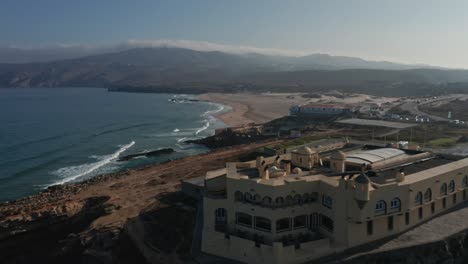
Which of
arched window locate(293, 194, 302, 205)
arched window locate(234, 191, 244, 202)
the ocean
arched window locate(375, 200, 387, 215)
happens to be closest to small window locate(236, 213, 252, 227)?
arched window locate(234, 191, 244, 202)

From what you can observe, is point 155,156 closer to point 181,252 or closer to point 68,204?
point 68,204

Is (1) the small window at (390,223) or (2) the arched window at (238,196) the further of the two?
(2) the arched window at (238,196)

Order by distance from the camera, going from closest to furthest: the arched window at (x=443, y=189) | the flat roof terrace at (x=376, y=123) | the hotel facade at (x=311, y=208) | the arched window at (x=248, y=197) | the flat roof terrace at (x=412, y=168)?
1. the hotel facade at (x=311, y=208)
2. the arched window at (x=248, y=197)
3. the flat roof terrace at (x=412, y=168)
4. the arched window at (x=443, y=189)
5. the flat roof terrace at (x=376, y=123)

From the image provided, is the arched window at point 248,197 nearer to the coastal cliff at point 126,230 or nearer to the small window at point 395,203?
the coastal cliff at point 126,230

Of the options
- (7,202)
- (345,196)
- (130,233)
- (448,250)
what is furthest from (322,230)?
(7,202)

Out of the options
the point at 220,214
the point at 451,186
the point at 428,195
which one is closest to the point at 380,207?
the point at 428,195

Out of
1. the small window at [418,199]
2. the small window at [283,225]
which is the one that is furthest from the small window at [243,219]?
the small window at [418,199]
